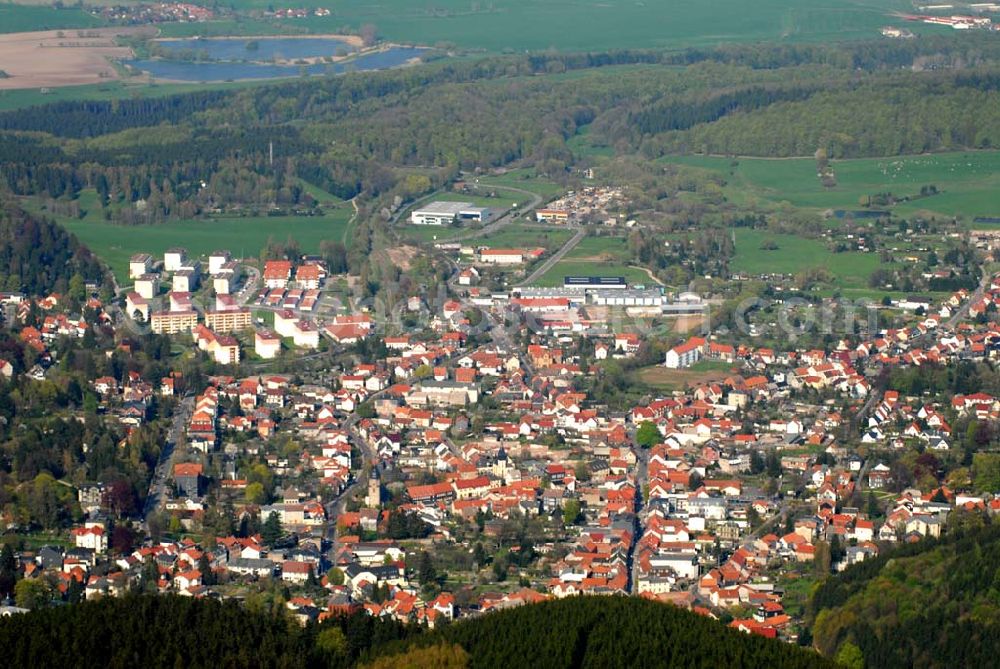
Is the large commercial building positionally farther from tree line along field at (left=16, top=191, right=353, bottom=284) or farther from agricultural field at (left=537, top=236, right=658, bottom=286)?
agricultural field at (left=537, top=236, right=658, bottom=286)

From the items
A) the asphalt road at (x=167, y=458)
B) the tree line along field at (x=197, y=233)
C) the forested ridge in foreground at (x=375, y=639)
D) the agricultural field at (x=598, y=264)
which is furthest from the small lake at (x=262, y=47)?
the forested ridge in foreground at (x=375, y=639)

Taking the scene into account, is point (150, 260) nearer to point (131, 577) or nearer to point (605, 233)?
point (605, 233)

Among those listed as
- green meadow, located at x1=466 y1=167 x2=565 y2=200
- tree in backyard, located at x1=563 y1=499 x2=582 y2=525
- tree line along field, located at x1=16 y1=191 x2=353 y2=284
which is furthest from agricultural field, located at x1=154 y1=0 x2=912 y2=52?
tree in backyard, located at x1=563 y1=499 x2=582 y2=525

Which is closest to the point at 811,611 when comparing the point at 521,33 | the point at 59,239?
the point at 59,239

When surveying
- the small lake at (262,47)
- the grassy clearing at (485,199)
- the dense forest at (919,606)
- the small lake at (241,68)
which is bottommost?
the small lake at (262,47)

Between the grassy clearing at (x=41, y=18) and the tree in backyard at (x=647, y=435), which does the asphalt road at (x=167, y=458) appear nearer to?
the tree in backyard at (x=647, y=435)
